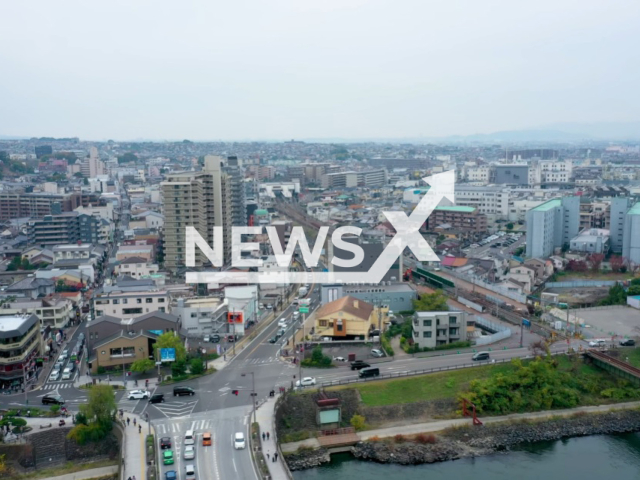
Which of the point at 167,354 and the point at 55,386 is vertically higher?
the point at 167,354

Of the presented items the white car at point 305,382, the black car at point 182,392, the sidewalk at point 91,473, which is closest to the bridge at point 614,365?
the white car at point 305,382

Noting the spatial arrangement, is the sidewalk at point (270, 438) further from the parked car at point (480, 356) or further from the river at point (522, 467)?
the parked car at point (480, 356)

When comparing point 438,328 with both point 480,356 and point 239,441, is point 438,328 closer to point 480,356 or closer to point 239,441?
point 480,356

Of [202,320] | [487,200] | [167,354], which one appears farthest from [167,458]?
[487,200]

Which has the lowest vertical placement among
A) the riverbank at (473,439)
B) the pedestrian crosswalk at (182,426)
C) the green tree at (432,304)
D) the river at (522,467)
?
the river at (522,467)

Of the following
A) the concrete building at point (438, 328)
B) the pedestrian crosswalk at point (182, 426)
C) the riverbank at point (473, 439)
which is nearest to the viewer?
the pedestrian crosswalk at point (182, 426)

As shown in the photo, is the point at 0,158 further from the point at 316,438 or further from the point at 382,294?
the point at 316,438
